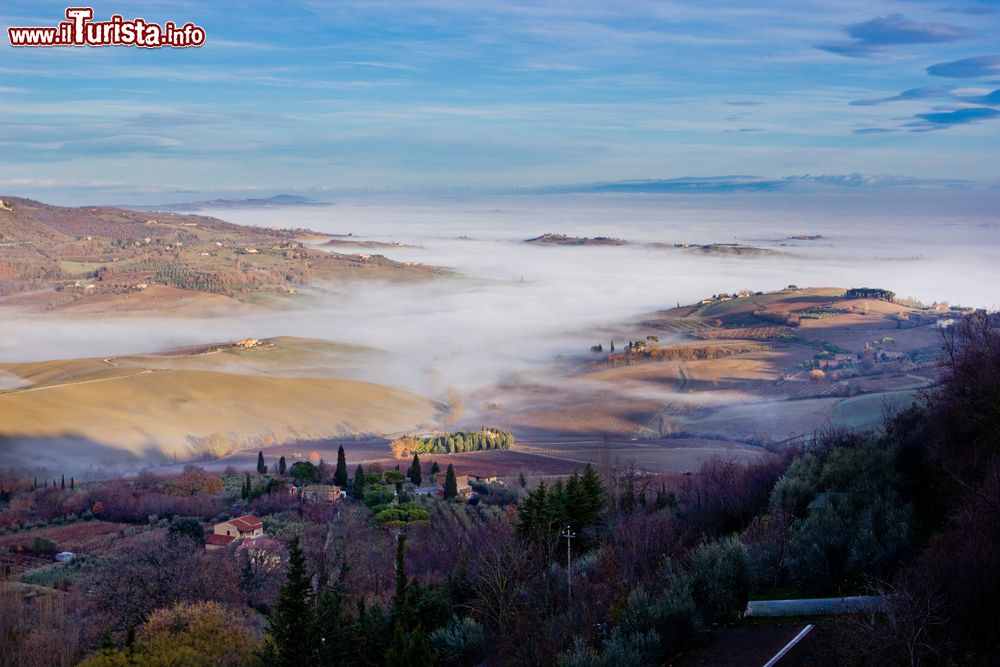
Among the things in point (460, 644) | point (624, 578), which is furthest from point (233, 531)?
point (624, 578)

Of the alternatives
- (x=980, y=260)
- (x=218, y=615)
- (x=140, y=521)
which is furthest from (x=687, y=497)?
(x=980, y=260)

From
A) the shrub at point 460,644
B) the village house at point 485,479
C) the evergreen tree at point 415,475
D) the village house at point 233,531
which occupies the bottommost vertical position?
the village house at point 485,479

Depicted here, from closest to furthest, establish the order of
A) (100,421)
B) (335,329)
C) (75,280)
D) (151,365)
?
(100,421) < (151,365) < (335,329) < (75,280)

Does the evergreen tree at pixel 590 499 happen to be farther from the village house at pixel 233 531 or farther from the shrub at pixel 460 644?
the village house at pixel 233 531

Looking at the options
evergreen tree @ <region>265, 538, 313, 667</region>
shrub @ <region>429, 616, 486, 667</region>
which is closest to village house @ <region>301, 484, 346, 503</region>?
evergreen tree @ <region>265, 538, 313, 667</region>

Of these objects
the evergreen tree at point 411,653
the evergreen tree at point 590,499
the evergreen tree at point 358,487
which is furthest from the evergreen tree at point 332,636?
the evergreen tree at point 358,487

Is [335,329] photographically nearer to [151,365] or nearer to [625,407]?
[151,365]

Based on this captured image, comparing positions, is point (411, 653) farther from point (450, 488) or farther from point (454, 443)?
point (454, 443)
